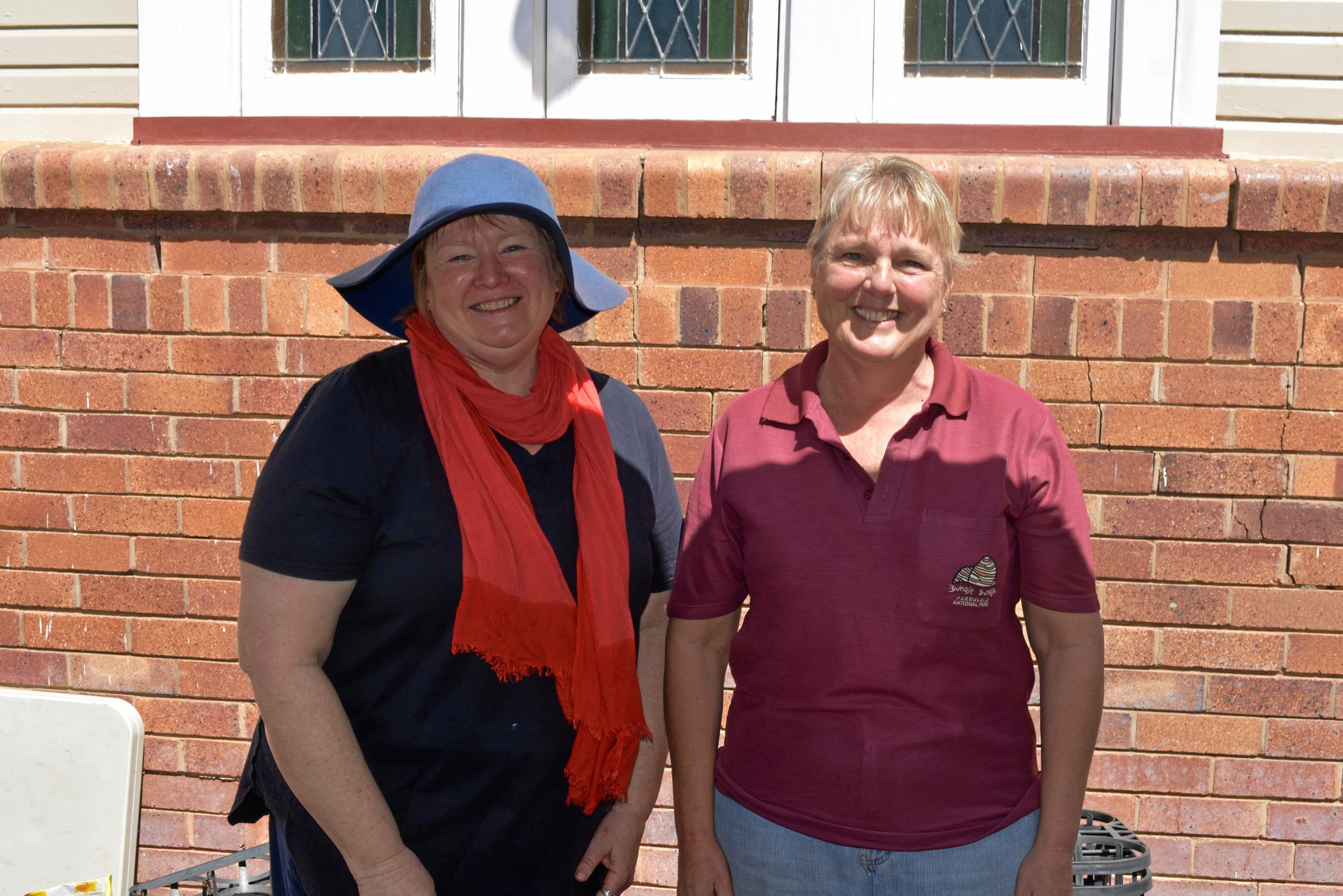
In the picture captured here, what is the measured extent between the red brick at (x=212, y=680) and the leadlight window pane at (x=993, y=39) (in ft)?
8.84

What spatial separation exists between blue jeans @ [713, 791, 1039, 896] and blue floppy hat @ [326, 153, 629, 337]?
41.6 inches

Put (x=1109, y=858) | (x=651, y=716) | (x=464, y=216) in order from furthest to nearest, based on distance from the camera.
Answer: (x=1109, y=858) → (x=651, y=716) → (x=464, y=216)

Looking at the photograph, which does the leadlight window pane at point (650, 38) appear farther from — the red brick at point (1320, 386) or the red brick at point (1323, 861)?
the red brick at point (1323, 861)

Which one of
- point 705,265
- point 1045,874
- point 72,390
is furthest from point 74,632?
point 1045,874

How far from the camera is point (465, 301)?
81.7 inches

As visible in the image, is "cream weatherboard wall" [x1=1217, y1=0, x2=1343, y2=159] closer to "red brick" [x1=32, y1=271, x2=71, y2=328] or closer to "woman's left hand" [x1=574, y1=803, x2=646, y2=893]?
"woman's left hand" [x1=574, y1=803, x2=646, y2=893]

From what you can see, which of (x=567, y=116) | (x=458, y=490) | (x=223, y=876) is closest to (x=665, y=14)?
(x=567, y=116)

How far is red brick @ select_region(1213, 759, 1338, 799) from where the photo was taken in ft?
10.7

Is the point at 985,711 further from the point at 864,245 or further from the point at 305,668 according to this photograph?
the point at 305,668

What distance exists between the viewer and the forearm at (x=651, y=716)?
2.29 meters

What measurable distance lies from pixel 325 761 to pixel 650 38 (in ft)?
7.79

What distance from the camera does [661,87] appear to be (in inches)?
134

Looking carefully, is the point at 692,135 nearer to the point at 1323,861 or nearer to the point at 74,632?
the point at 74,632

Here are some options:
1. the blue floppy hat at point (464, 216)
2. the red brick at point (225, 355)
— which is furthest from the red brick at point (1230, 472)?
the red brick at point (225, 355)
